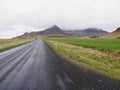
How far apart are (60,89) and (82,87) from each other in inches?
46.0

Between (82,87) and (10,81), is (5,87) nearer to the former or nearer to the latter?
(10,81)

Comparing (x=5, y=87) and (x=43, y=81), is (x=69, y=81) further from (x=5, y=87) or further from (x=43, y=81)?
(x=5, y=87)

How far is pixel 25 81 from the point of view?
10.5 metres

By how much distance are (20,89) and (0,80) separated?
239 centimetres

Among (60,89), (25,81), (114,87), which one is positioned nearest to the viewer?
(60,89)

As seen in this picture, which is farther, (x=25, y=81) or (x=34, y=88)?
(x=25, y=81)

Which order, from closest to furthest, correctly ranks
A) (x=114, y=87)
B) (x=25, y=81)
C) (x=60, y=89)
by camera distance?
(x=60, y=89) → (x=114, y=87) → (x=25, y=81)

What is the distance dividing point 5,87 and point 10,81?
1261mm

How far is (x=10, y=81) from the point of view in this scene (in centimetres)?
1059

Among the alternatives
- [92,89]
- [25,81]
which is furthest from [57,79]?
[92,89]

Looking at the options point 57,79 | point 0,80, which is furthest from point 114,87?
point 0,80

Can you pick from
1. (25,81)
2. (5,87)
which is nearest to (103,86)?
(25,81)

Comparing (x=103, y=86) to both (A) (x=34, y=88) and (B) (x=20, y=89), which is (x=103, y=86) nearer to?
(A) (x=34, y=88)

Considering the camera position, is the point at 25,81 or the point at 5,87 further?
the point at 25,81
